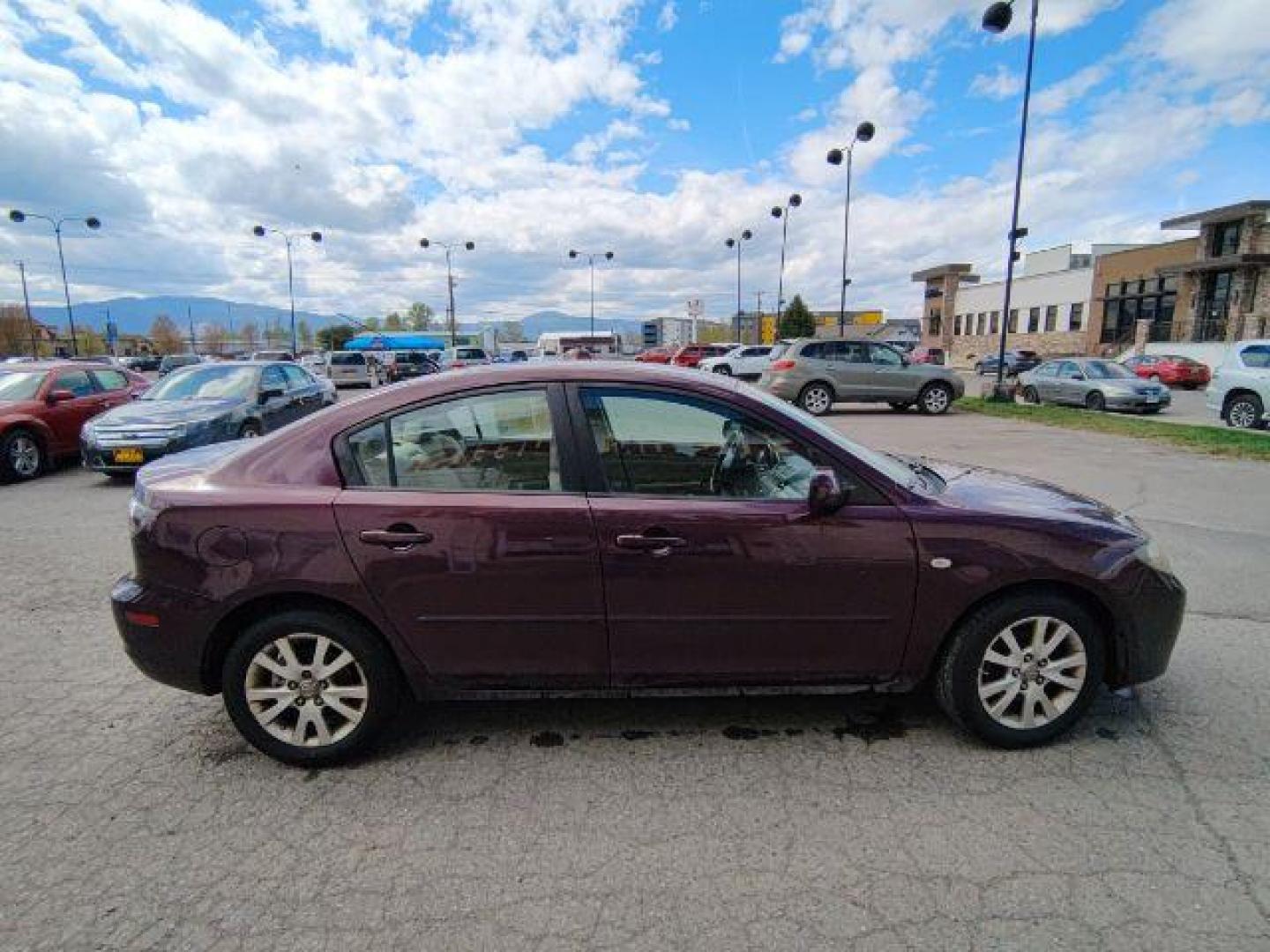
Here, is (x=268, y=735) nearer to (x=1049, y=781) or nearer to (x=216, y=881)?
(x=216, y=881)

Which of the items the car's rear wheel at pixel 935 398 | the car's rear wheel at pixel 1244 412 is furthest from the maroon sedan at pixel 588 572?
the car's rear wheel at pixel 935 398

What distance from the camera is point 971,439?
12.5 meters

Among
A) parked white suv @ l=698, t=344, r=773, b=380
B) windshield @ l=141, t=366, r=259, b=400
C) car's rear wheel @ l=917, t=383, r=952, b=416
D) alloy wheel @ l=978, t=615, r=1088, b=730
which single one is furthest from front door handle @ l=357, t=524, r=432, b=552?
parked white suv @ l=698, t=344, r=773, b=380

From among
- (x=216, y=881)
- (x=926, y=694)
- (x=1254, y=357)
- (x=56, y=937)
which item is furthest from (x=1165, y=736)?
(x=1254, y=357)

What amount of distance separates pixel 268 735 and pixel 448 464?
4.28 feet

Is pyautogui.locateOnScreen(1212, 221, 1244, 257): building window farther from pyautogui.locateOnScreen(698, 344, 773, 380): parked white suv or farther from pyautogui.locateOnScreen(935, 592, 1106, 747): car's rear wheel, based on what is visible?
pyautogui.locateOnScreen(935, 592, 1106, 747): car's rear wheel

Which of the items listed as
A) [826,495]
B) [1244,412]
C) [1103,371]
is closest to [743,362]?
[1103,371]

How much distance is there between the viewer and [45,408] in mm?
9648

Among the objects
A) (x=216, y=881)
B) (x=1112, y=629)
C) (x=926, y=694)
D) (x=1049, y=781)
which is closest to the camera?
(x=216, y=881)

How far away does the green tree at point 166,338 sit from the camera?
8488 cm

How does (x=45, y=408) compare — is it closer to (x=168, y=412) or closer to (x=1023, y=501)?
(x=168, y=412)

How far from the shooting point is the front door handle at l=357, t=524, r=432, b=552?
2680 mm

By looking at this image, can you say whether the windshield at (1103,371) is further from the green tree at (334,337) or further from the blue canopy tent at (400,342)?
the green tree at (334,337)

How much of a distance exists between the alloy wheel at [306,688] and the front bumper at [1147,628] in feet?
10.1
